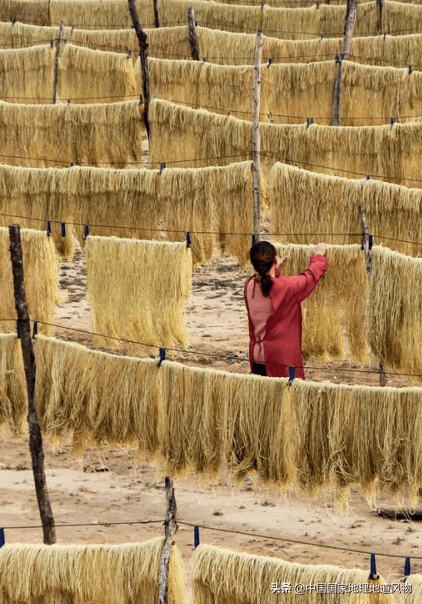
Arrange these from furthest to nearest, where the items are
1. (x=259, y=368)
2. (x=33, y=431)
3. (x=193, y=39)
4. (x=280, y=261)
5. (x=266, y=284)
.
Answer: (x=193, y=39), (x=280, y=261), (x=259, y=368), (x=33, y=431), (x=266, y=284)

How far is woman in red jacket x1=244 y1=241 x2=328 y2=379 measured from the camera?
12648mm

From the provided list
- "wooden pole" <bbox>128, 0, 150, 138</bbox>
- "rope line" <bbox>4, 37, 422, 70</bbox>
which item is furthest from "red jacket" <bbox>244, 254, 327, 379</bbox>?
"rope line" <bbox>4, 37, 422, 70</bbox>

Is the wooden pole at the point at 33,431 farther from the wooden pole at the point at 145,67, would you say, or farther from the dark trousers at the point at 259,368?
the wooden pole at the point at 145,67

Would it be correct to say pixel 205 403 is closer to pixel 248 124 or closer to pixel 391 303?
pixel 391 303

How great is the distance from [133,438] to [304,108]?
9314 mm

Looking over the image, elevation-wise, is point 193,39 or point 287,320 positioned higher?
point 193,39

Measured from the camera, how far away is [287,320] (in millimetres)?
12805

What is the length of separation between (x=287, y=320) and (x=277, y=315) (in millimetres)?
115

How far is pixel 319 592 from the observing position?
391 inches

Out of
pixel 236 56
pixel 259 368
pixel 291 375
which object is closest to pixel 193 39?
pixel 236 56

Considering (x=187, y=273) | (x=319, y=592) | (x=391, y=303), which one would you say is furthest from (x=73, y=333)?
(x=319, y=592)

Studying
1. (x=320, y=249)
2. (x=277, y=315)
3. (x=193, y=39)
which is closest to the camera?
(x=277, y=315)

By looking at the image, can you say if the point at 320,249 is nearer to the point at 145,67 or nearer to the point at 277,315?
the point at 277,315

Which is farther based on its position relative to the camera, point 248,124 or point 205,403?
point 248,124
